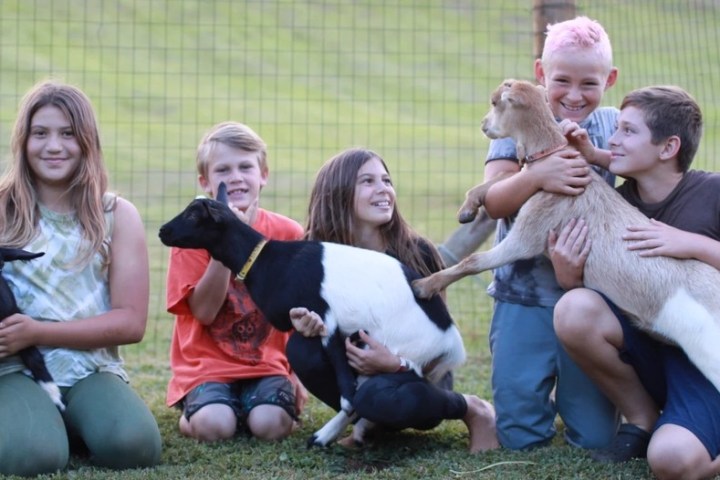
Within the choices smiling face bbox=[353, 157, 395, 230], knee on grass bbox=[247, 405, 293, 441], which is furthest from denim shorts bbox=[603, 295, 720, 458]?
knee on grass bbox=[247, 405, 293, 441]

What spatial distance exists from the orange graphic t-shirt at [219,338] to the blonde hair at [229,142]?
37 centimetres

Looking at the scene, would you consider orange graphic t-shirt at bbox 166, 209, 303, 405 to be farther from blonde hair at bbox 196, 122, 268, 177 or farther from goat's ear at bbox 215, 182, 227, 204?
goat's ear at bbox 215, 182, 227, 204

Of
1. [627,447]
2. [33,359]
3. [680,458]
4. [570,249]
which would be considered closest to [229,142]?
[33,359]

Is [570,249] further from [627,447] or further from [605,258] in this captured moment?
[627,447]

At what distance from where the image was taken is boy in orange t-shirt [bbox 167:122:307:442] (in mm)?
5312

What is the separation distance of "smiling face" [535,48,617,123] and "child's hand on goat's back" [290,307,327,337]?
1497 millimetres

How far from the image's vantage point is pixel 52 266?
16.0 ft

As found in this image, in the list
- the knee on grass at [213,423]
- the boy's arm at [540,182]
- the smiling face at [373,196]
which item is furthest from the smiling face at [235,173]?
the boy's arm at [540,182]

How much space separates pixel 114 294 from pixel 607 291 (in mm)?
2183

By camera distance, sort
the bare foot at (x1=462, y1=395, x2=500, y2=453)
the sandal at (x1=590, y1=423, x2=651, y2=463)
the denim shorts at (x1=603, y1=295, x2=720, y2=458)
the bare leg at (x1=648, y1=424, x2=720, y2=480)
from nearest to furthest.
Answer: the bare leg at (x1=648, y1=424, x2=720, y2=480)
the denim shorts at (x1=603, y1=295, x2=720, y2=458)
the sandal at (x1=590, y1=423, x2=651, y2=463)
the bare foot at (x1=462, y1=395, x2=500, y2=453)

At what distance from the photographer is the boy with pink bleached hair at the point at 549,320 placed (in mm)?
5035

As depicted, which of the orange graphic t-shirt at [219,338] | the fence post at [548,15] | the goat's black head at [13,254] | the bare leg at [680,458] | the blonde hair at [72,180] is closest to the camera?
the bare leg at [680,458]

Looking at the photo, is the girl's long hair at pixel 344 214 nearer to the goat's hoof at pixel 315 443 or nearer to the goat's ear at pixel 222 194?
the goat's ear at pixel 222 194

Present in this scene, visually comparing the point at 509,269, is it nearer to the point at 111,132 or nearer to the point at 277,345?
the point at 277,345
